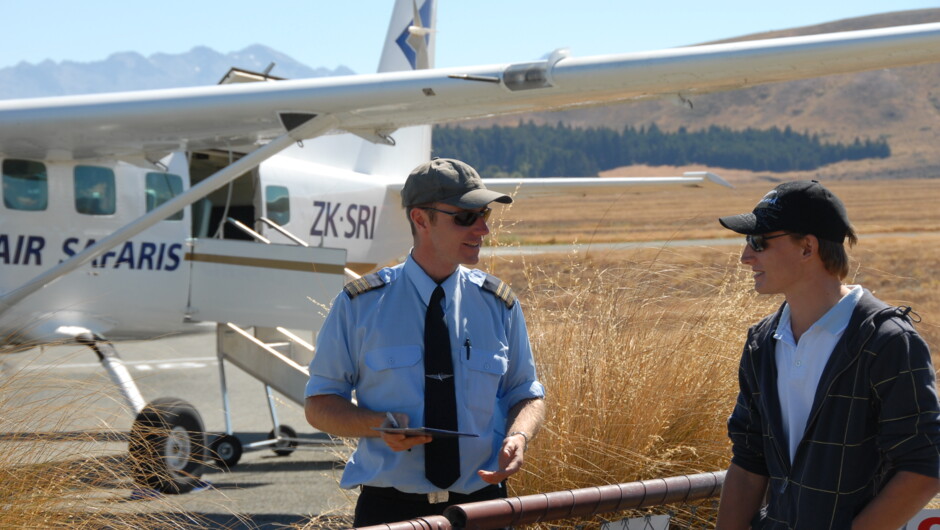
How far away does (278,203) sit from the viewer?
10523 mm

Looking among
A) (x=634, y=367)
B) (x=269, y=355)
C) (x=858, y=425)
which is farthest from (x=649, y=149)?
(x=858, y=425)

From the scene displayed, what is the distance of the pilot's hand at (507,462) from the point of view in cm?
269

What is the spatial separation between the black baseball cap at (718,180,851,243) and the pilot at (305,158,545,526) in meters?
0.71

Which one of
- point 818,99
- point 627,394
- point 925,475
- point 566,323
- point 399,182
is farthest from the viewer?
point 818,99

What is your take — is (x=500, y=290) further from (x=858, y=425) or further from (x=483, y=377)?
(x=858, y=425)

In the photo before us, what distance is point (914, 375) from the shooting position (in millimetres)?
2262

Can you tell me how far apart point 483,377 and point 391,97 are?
569 centimetres

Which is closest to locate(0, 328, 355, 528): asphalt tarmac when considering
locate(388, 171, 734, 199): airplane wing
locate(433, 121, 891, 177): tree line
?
locate(388, 171, 734, 199): airplane wing

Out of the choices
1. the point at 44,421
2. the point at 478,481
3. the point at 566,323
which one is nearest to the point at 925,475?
the point at 478,481

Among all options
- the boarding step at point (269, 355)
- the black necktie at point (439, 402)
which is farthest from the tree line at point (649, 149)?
the black necktie at point (439, 402)

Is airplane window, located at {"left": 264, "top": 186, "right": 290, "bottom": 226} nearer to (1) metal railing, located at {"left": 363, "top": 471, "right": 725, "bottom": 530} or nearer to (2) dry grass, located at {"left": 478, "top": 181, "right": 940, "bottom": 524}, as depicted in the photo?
(2) dry grass, located at {"left": 478, "top": 181, "right": 940, "bottom": 524}

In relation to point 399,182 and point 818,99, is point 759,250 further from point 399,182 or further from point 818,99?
point 818,99

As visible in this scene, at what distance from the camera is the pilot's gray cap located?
9.24ft

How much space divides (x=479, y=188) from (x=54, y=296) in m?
6.75
